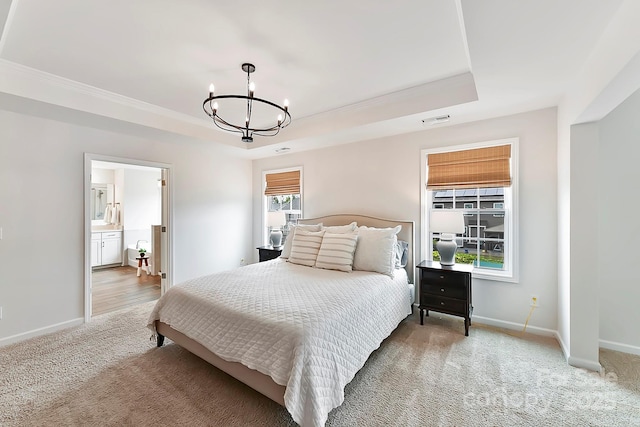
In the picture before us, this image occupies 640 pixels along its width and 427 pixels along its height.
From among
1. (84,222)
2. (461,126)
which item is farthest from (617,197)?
(84,222)

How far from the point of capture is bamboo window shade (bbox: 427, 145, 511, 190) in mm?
3070

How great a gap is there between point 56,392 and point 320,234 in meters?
2.68

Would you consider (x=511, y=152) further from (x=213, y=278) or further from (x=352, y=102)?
(x=213, y=278)

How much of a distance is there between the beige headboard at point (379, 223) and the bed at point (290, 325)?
525 mm

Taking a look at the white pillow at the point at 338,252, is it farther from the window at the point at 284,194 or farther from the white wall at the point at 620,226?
the white wall at the point at 620,226

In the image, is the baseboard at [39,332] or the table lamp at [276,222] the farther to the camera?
the table lamp at [276,222]

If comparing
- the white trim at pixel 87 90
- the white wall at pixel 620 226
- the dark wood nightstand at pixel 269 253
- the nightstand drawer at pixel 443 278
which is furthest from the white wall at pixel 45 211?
the white wall at pixel 620 226

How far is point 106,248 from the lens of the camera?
20.5 feet

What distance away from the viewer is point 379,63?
2430 mm

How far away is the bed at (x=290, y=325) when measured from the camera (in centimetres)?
162

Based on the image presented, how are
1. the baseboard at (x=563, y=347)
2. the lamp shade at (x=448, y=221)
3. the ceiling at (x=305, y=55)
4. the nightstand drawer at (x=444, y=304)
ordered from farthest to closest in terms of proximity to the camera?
the lamp shade at (x=448, y=221)
the nightstand drawer at (x=444, y=304)
the baseboard at (x=563, y=347)
the ceiling at (x=305, y=55)

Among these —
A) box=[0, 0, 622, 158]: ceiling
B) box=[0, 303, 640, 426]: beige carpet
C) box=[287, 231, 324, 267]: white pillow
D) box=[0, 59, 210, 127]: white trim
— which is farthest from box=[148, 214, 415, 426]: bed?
box=[0, 59, 210, 127]: white trim

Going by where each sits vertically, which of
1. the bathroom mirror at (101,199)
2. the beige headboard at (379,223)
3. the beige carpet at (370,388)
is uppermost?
the bathroom mirror at (101,199)

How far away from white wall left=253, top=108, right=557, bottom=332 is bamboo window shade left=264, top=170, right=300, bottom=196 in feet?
1.34
